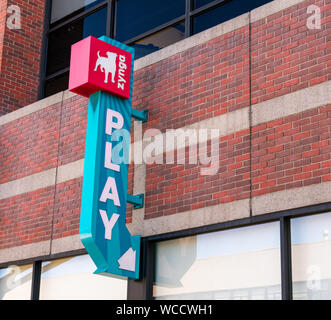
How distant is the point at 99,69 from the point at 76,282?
3.65 meters

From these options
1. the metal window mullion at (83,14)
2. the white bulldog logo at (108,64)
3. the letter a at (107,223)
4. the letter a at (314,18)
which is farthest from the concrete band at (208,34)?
the letter a at (107,223)

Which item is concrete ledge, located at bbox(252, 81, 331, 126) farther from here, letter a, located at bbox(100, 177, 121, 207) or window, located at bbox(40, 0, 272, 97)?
window, located at bbox(40, 0, 272, 97)

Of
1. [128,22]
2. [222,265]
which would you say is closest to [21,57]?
[128,22]

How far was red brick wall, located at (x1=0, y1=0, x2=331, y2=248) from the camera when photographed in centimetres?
1008

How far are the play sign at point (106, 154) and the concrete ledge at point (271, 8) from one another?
7.26ft

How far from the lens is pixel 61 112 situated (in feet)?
45.6

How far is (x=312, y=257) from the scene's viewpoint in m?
9.58

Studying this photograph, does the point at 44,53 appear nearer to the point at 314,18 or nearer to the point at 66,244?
the point at 66,244

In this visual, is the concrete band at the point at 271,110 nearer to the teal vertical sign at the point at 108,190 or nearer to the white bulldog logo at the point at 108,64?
the teal vertical sign at the point at 108,190

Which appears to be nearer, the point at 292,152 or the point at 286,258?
the point at 286,258

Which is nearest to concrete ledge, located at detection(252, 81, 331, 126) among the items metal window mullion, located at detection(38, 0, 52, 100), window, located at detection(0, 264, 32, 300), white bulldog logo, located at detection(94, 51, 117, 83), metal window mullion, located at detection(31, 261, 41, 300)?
white bulldog logo, located at detection(94, 51, 117, 83)
